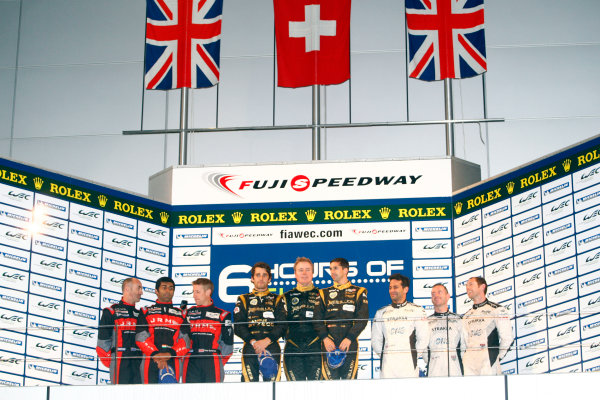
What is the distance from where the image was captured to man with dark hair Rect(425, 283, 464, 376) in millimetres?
10125

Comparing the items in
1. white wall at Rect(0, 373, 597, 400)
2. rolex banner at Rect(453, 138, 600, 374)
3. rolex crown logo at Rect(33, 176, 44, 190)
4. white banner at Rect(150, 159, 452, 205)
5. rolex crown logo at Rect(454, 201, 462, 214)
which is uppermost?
white banner at Rect(150, 159, 452, 205)

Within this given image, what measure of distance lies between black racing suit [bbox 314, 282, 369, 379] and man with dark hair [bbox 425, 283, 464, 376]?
2.31 ft

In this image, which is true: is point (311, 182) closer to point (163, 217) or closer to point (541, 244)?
point (163, 217)

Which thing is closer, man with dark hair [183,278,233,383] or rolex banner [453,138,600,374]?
man with dark hair [183,278,233,383]

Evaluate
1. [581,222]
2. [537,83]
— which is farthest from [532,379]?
[537,83]

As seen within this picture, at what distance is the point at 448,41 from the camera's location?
51.1 ft

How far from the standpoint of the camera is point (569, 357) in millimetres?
10594

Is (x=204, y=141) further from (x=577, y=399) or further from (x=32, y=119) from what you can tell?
(x=577, y=399)

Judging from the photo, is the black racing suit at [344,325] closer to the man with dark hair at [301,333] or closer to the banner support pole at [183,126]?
the man with dark hair at [301,333]

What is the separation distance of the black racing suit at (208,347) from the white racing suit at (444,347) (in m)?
2.05

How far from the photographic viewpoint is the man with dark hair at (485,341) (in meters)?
10.1

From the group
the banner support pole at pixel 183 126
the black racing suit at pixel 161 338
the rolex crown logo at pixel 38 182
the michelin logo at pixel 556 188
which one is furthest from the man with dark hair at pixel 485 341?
the banner support pole at pixel 183 126

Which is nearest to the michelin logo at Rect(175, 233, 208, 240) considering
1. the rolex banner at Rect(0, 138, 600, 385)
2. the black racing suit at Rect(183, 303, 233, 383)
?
the rolex banner at Rect(0, 138, 600, 385)

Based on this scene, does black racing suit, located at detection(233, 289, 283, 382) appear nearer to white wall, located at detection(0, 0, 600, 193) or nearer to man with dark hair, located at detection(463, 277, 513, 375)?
man with dark hair, located at detection(463, 277, 513, 375)
